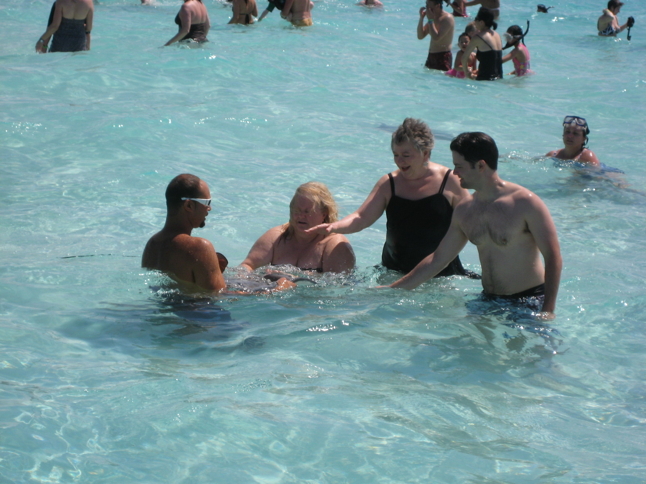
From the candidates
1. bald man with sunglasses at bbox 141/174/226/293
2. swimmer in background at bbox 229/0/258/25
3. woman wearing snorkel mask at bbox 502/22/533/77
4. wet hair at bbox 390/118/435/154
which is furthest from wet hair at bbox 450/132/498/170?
swimmer in background at bbox 229/0/258/25

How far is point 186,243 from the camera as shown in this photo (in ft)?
15.0

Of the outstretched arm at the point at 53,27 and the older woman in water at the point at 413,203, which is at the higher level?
the outstretched arm at the point at 53,27

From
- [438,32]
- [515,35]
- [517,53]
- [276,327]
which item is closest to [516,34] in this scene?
[515,35]

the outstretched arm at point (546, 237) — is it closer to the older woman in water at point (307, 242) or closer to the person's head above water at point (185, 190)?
the older woman in water at point (307, 242)

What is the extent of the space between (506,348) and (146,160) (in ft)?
20.7

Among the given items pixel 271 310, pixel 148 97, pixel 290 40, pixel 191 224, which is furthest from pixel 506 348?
pixel 290 40

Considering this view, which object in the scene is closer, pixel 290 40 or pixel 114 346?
pixel 114 346

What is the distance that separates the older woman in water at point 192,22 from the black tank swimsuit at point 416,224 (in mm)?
9924

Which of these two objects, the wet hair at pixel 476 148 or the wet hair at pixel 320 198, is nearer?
the wet hair at pixel 476 148

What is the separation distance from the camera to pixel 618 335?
5.23 m

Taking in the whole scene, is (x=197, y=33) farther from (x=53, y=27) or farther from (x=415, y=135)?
(x=415, y=135)

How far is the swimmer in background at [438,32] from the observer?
13.8m

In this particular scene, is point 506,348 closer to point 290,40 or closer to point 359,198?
point 359,198

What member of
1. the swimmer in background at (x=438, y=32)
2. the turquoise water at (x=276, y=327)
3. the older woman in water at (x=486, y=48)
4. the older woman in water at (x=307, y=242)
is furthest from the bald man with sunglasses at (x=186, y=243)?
the swimmer in background at (x=438, y=32)
